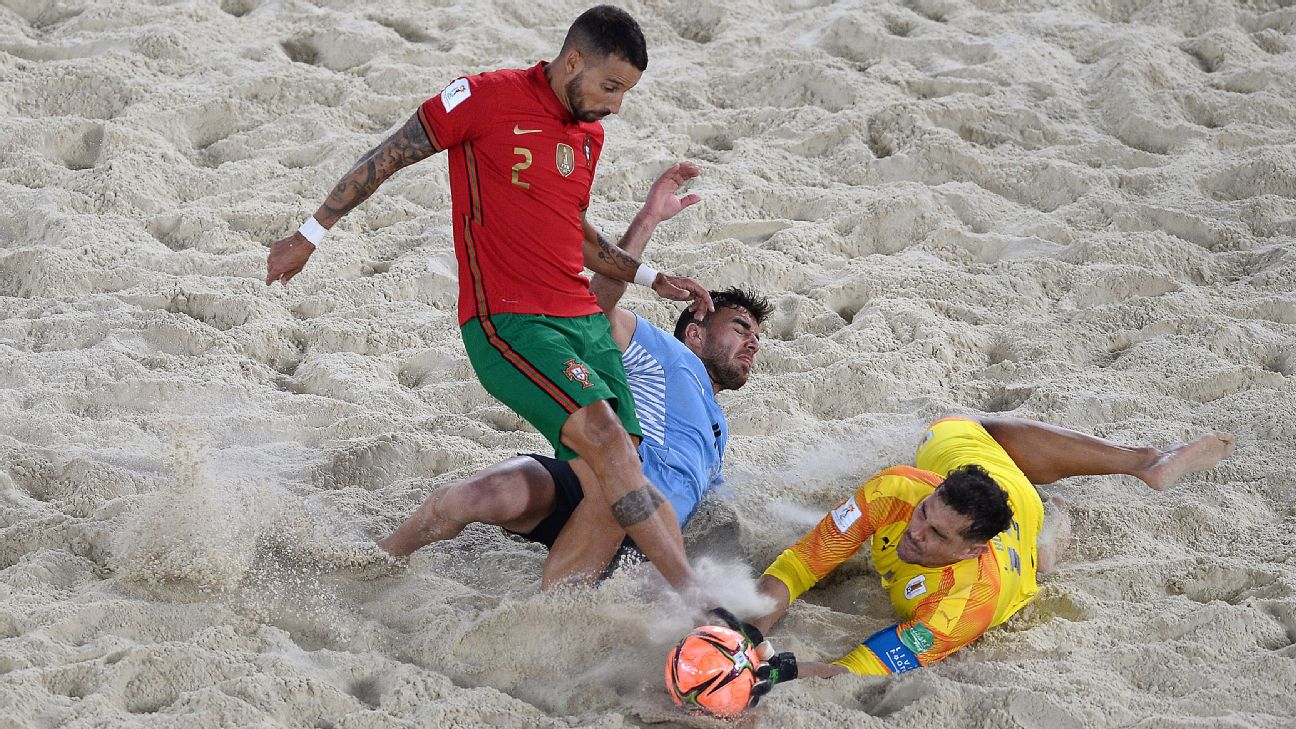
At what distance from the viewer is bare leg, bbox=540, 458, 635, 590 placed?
3602 millimetres

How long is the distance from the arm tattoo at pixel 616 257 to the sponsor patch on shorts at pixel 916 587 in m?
1.34

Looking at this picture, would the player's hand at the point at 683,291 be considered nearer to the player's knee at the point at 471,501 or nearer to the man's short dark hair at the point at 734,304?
the man's short dark hair at the point at 734,304

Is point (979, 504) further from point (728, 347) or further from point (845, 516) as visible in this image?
point (728, 347)

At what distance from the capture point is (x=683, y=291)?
410 cm

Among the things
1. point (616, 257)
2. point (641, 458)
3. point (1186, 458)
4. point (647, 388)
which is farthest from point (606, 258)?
point (1186, 458)

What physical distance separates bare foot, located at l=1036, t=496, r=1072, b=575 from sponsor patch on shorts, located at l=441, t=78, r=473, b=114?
7.19 ft

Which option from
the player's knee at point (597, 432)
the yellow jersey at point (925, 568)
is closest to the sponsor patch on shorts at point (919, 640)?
the yellow jersey at point (925, 568)

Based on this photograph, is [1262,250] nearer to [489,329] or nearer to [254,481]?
[489,329]

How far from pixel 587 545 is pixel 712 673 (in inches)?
27.2

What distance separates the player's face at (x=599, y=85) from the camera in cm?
352

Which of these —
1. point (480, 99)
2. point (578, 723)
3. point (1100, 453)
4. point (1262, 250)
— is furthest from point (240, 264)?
point (1262, 250)

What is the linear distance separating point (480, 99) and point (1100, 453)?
2.32 meters

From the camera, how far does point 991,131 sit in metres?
6.43

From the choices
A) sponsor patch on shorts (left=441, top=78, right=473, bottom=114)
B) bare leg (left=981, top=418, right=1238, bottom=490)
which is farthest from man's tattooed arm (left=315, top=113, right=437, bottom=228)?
bare leg (left=981, top=418, right=1238, bottom=490)
